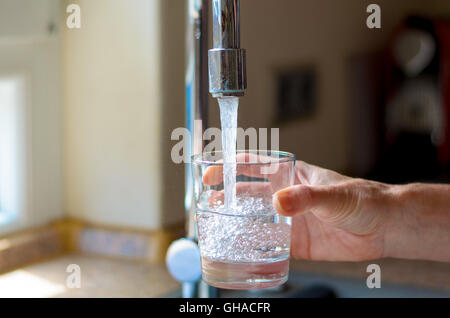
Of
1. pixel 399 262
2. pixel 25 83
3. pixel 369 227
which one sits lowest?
pixel 399 262

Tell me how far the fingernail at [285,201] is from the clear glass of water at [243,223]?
0.01 meters

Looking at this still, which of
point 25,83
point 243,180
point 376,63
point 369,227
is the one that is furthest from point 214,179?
point 376,63

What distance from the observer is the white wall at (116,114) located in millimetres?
824

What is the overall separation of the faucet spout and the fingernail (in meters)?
0.08

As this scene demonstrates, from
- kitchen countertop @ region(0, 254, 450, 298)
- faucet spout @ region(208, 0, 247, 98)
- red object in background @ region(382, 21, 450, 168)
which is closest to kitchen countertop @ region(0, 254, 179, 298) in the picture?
kitchen countertop @ region(0, 254, 450, 298)

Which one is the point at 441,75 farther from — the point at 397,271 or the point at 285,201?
the point at 285,201

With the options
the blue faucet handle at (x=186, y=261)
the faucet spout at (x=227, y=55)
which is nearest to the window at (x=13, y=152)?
the blue faucet handle at (x=186, y=261)

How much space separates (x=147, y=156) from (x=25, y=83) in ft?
0.60

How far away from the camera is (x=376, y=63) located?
135 cm

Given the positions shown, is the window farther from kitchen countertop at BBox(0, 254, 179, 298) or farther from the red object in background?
the red object in background

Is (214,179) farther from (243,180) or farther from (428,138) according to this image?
(428,138)

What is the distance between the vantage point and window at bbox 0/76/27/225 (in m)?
0.79

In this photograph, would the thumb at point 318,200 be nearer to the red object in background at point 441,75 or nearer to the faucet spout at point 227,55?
the faucet spout at point 227,55
